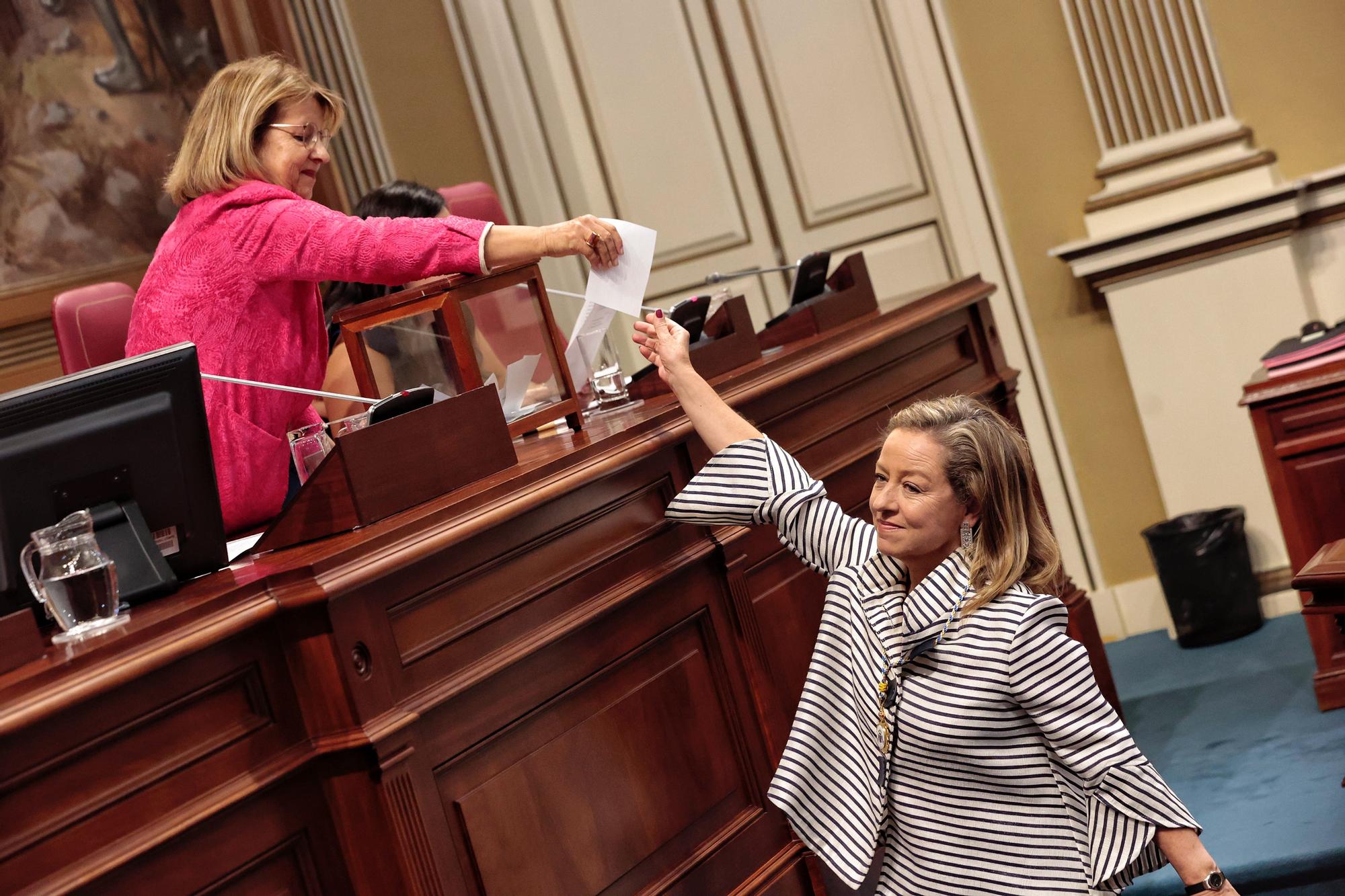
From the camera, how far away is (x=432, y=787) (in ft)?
4.96

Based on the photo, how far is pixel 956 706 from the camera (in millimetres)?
1632

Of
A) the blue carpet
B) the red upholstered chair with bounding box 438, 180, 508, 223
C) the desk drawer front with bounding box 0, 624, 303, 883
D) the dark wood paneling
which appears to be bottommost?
the blue carpet

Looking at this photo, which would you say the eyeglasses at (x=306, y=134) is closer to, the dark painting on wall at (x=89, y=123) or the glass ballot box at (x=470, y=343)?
the glass ballot box at (x=470, y=343)

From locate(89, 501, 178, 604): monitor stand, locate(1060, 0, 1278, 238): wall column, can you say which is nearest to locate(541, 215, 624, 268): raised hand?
locate(89, 501, 178, 604): monitor stand

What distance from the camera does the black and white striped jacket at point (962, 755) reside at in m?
1.57

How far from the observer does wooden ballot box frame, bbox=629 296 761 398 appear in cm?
233

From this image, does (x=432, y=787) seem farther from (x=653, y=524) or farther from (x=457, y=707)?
(x=653, y=524)

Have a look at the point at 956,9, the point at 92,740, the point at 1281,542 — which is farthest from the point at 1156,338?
the point at 92,740

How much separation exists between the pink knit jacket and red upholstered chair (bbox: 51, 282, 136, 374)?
92cm

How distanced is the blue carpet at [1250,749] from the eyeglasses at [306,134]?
202cm

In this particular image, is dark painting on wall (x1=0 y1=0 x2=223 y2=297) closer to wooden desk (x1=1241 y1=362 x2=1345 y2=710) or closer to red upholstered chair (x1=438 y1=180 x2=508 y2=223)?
red upholstered chair (x1=438 y1=180 x2=508 y2=223)

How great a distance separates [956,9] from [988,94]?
0.91 feet

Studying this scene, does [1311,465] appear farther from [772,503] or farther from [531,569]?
[531,569]

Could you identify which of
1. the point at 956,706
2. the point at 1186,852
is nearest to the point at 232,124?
the point at 956,706
